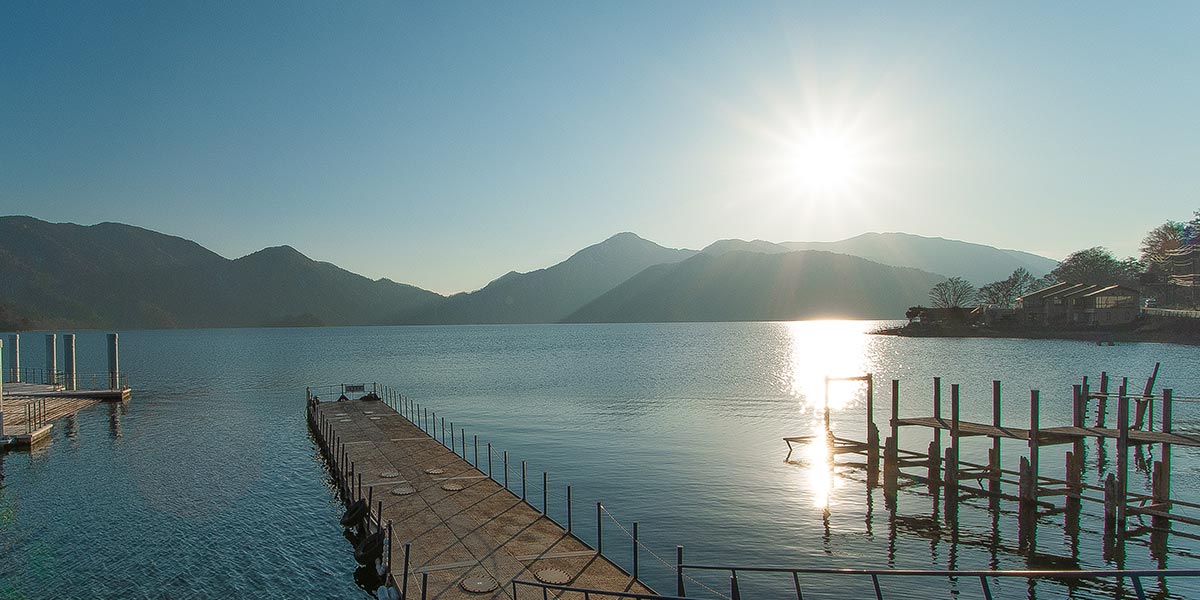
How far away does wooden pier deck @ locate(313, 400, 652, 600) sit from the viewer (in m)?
19.0

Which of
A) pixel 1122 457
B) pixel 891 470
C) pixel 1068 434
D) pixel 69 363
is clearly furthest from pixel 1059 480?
pixel 69 363

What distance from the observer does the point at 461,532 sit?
910 inches

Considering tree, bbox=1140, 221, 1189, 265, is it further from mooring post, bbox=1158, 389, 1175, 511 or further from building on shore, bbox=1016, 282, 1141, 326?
mooring post, bbox=1158, 389, 1175, 511

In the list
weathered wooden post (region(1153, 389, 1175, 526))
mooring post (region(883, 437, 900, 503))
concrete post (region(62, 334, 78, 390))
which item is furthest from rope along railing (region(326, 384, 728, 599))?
concrete post (region(62, 334, 78, 390))

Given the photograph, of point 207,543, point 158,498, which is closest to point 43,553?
point 207,543

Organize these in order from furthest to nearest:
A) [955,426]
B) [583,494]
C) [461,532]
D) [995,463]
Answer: [583,494], [955,426], [995,463], [461,532]

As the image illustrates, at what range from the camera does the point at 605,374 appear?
4040 inches

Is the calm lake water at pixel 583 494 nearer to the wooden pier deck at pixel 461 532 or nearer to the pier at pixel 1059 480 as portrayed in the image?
the pier at pixel 1059 480

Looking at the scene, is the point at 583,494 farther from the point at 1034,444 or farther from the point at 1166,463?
the point at 1166,463

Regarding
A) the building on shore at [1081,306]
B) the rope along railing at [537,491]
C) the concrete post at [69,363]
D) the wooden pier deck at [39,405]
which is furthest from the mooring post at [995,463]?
the building on shore at [1081,306]

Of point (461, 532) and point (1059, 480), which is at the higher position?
point (461, 532)

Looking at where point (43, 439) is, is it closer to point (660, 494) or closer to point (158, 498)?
point (158, 498)

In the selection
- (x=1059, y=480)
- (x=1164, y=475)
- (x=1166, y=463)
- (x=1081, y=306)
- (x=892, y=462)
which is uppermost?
(x=1081, y=306)

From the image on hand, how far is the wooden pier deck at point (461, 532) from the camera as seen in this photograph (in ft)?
62.2
